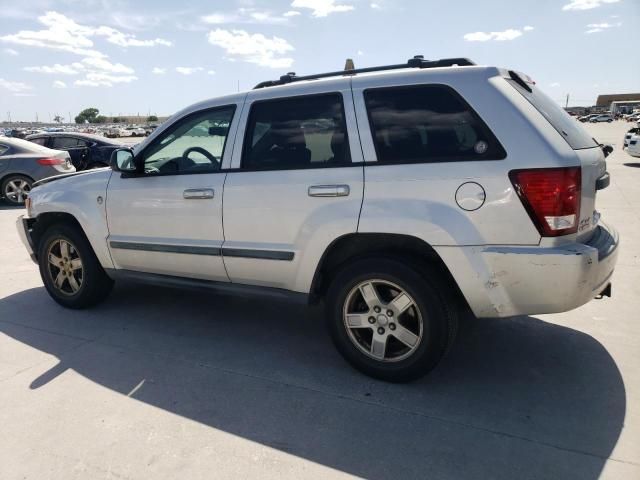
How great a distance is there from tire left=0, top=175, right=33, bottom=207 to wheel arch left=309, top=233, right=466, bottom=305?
9762 millimetres

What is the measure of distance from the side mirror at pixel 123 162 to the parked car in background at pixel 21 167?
7854 millimetres

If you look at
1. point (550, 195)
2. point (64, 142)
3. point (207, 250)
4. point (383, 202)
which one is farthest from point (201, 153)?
point (64, 142)

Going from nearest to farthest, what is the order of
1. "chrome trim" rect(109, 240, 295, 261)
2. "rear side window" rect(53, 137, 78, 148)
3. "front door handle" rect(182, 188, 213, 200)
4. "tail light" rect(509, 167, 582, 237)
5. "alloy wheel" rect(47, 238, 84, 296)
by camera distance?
1. "tail light" rect(509, 167, 582, 237)
2. "chrome trim" rect(109, 240, 295, 261)
3. "front door handle" rect(182, 188, 213, 200)
4. "alloy wheel" rect(47, 238, 84, 296)
5. "rear side window" rect(53, 137, 78, 148)

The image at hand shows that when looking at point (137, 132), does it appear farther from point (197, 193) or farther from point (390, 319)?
point (390, 319)

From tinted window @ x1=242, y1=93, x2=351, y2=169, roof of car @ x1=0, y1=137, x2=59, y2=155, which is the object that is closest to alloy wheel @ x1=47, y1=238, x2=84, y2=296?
tinted window @ x1=242, y1=93, x2=351, y2=169

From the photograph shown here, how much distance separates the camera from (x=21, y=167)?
34.8ft

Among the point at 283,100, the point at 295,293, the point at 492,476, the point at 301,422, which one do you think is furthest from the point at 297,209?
the point at 492,476

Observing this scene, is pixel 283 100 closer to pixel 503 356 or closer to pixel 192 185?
pixel 192 185

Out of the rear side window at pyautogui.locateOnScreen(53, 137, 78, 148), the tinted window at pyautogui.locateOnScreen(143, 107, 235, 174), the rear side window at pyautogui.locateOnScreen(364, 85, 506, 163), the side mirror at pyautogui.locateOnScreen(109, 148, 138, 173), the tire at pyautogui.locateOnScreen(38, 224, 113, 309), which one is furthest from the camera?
the rear side window at pyautogui.locateOnScreen(53, 137, 78, 148)

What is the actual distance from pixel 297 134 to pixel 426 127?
3.00 ft

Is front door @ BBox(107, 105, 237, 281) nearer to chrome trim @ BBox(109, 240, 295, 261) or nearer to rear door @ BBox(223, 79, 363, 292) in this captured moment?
chrome trim @ BBox(109, 240, 295, 261)

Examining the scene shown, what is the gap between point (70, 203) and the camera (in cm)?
435

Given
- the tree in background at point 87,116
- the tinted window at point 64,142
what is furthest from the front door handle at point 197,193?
the tree in background at point 87,116

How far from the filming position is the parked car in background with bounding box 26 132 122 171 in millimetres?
12580
